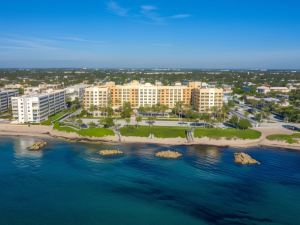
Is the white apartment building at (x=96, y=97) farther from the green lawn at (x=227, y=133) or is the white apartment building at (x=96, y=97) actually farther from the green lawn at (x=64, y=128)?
the green lawn at (x=227, y=133)

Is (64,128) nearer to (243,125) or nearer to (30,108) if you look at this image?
(30,108)

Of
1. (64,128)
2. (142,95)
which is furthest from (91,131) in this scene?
(142,95)

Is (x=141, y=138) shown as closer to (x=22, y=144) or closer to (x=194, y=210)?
(x=22, y=144)

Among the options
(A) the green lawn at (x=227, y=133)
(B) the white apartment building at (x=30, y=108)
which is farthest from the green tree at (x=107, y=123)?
(A) the green lawn at (x=227, y=133)

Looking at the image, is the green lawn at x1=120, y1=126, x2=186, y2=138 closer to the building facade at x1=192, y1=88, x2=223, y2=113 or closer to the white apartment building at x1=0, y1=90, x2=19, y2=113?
the building facade at x1=192, y1=88, x2=223, y2=113

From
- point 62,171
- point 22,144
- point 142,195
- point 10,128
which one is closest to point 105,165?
point 62,171
